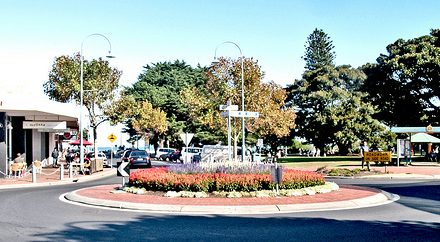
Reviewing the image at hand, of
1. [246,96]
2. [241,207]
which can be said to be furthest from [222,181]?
[246,96]

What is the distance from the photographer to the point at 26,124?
3538cm

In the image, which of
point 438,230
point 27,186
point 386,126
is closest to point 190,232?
point 438,230

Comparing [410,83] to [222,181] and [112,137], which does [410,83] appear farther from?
[222,181]

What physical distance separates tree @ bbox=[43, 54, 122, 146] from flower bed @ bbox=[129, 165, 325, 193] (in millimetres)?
→ 28451

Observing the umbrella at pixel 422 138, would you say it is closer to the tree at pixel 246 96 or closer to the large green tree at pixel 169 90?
the tree at pixel 246 96

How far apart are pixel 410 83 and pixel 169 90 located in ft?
134

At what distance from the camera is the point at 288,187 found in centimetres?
1759

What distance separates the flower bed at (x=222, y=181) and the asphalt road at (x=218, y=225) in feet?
11.1

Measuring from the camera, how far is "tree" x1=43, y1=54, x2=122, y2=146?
4566cm

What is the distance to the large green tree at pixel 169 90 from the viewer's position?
76938 millimetres

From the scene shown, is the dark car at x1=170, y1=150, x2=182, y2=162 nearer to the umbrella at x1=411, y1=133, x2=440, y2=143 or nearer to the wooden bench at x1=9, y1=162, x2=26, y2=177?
the umbrella at x1=411, y1=133, x2=440, y2=143

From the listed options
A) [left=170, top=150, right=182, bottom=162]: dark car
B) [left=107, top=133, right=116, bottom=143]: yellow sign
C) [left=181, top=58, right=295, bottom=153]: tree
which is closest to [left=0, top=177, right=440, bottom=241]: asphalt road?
[left=107, top=133, right=116, bottom=143]: yellow sign

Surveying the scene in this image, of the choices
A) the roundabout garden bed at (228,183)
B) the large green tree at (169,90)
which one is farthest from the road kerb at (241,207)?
the large green tree at (169,90)

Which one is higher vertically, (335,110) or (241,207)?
(335,110)
